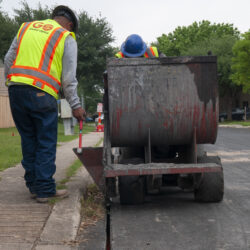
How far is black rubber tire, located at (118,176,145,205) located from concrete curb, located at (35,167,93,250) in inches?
17.9

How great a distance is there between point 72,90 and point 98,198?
51.2 inches

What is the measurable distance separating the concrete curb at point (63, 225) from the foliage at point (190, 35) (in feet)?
168

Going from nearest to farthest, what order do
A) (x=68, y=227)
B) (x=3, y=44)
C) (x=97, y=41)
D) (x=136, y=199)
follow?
1. (x=68, y=227)
2. (x=136, y=199)
3. (x=3, y=44)
4. (x=97, y=41)

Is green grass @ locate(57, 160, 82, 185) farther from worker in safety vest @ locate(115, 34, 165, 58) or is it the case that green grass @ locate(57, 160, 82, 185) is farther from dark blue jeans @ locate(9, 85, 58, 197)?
worker in safety vest @ locate(115, 34, 165, 58)

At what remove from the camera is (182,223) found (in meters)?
3.91

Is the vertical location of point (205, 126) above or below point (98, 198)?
above

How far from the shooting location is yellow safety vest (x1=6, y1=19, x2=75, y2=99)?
4.20 m

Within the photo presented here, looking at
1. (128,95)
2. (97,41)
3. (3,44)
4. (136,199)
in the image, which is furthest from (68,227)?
(97,41)

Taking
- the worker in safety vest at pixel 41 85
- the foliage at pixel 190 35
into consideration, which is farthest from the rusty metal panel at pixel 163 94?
the foliage at pixel 190 35

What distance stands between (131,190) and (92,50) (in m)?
31.6

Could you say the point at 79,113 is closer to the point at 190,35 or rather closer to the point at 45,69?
the point at 45,69

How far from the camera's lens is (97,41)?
1412 inches

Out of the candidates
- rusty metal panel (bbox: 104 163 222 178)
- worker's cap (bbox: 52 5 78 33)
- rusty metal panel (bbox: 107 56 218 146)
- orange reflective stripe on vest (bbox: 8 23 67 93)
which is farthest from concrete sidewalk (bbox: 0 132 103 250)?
worker's cap (bbox: 52 5 78 33)

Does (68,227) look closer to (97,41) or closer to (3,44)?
(3,44)
